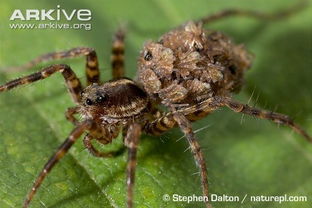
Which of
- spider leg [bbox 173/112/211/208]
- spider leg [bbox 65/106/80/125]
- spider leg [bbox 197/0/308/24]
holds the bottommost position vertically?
spider leg [bbox 173/112/211/208]

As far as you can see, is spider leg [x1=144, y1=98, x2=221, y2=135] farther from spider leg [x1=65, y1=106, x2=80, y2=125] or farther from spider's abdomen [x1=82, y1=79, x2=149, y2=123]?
spider leg [x1=65, y1=106, x2=80, y2=125]

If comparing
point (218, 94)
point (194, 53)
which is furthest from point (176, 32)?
point (218, 94)

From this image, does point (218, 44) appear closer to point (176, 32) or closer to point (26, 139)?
point (176, 32)

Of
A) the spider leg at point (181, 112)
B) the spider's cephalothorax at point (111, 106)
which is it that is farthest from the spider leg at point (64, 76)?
the spider leg at point (181, 112)

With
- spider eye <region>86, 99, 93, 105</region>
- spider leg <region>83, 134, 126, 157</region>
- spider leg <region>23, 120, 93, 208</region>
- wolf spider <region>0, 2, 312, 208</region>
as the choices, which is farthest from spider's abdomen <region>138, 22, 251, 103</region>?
spider leg <region>23, 120, 93, 208</region>

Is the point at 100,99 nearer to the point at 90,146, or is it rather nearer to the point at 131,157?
the point at 90,146

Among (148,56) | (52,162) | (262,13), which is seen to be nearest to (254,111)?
(148,56)

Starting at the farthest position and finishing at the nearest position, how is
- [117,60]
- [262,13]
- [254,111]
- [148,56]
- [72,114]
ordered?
[262,13], [117,60], [148,56], [72,114], [254,111]
